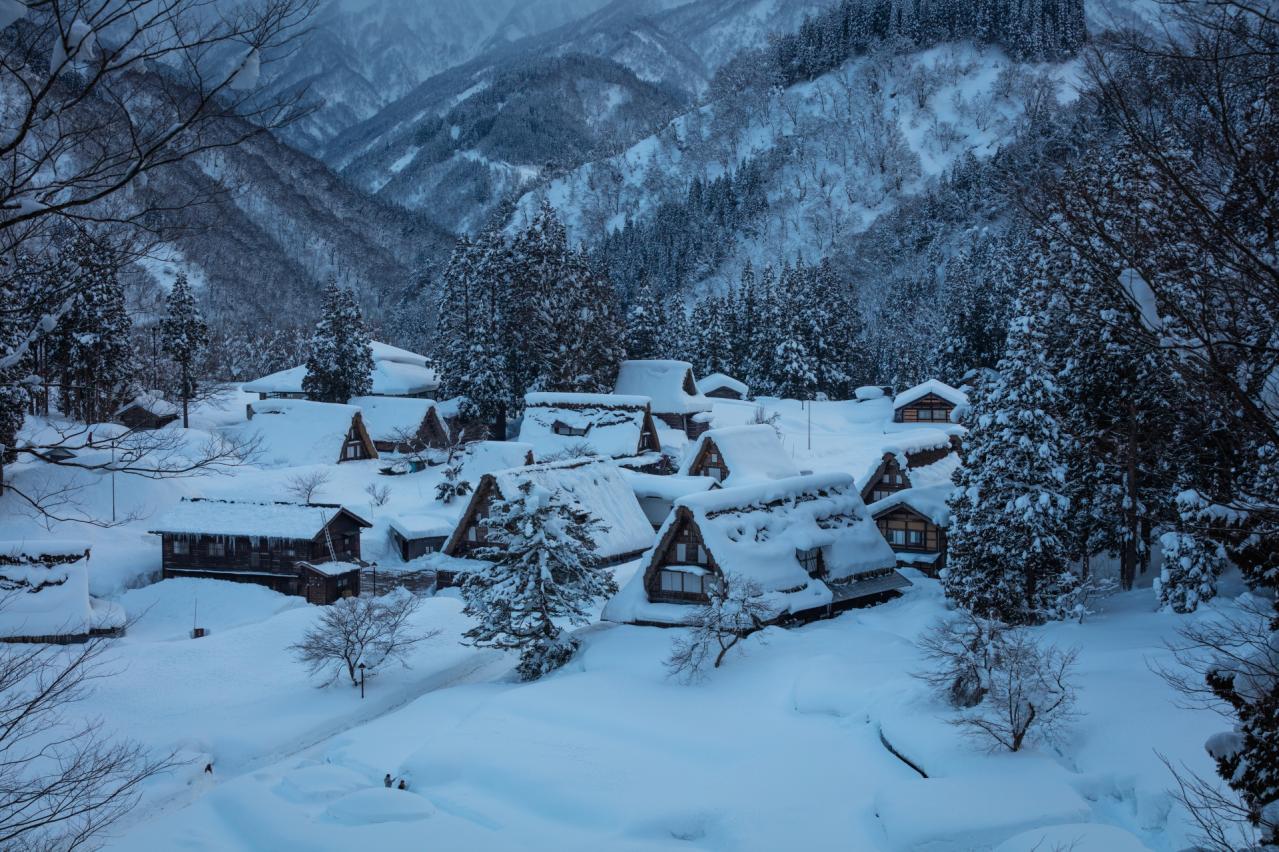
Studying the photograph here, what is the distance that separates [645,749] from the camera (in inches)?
672

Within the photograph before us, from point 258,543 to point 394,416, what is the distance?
1733 cm

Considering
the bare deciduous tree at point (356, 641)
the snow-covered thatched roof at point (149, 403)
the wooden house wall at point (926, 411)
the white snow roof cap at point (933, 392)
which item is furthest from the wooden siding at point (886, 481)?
the snow-covered thatched roof at point (149, 403)

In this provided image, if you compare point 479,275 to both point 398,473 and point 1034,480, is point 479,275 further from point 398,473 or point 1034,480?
point 1034,480

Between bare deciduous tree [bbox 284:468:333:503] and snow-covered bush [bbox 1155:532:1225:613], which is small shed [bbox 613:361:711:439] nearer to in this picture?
bare deciduous tree [bbox 284:468:333:503]

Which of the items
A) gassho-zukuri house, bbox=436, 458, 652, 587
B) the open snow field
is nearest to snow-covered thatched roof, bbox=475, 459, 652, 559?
gassho-zukuri house, bbox=436, 458, 652, 587

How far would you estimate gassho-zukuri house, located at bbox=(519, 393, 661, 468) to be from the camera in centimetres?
4341

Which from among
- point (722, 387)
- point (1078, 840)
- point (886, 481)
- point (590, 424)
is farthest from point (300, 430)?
point (1078, 840)

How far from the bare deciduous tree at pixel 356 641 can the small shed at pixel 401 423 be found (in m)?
23.8

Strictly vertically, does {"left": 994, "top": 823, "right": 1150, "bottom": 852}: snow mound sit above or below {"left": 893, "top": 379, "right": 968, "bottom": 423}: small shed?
below

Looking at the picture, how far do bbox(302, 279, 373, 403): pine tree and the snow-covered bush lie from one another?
46.4m

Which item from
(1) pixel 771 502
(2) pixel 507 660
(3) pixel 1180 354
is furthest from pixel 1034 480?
(3) pixel 1180 354

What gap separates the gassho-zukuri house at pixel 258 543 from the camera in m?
32.6

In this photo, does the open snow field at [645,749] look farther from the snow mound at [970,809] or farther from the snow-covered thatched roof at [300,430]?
the snow-covered thatched roof at [300,430]

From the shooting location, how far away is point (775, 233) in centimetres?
12838
